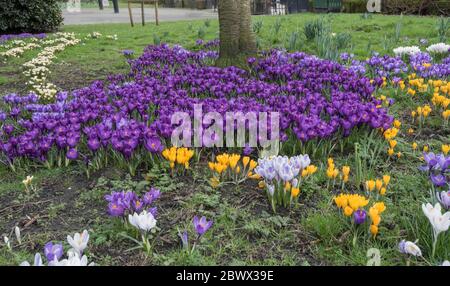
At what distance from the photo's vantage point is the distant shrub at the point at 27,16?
561 inches

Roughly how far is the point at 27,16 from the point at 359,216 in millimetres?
14451

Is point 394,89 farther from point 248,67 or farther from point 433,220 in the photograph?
point 433,220

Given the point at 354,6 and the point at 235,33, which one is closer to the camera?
the point at 235,33

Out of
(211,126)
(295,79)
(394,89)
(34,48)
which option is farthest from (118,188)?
(34,48)

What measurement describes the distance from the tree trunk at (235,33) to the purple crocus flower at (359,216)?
14.4ft

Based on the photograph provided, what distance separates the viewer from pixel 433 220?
2.54 meters

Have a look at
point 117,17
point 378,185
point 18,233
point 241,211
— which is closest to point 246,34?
point 241,211

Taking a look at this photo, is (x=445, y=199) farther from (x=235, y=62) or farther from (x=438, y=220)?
(x=235, y=62)

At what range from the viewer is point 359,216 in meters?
2.79

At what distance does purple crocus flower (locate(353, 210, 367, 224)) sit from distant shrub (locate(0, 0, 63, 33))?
14.3 metres

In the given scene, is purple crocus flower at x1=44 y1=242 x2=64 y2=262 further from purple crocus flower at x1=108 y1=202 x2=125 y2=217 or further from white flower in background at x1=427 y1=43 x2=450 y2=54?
white flower in background at x1=427 y1=43 x2=450 y2=54

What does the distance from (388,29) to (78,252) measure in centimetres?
1041

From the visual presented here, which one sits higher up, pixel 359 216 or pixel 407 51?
pixel 407 51

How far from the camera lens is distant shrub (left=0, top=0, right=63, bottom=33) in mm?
14242
